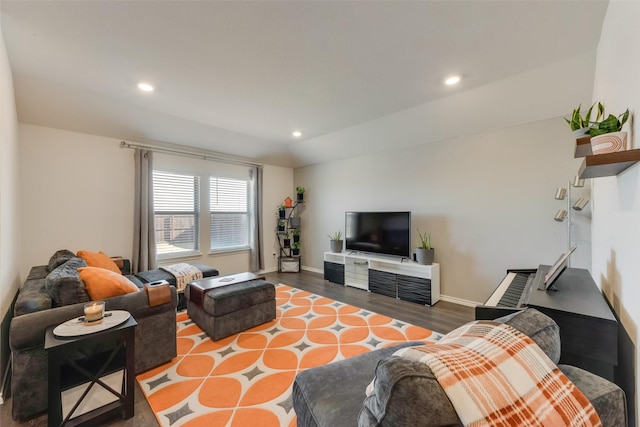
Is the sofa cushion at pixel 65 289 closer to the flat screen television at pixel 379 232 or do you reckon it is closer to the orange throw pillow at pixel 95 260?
the orange throw pillow at pixel 95 260

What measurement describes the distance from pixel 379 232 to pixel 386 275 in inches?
27.8

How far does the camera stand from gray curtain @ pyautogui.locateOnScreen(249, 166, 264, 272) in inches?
212

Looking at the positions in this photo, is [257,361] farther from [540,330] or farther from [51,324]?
[540,330]

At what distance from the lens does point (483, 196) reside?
3430 millimetres

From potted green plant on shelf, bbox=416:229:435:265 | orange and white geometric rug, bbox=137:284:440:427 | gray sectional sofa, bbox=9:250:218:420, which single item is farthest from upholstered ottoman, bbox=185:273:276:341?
potted green plant on shelf, bbox=416:229:435:265

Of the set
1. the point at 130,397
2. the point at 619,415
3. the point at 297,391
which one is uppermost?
the point at 619,415

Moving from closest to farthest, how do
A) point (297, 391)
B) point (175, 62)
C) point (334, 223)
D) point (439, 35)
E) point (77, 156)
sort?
point (297, 391)
point (439, 35)
point (175, 62)
point (77, 156)
point (334, 223)

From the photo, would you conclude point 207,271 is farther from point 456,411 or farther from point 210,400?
point 456,411

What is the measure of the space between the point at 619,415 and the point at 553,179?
2924mm

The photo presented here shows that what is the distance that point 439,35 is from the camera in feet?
6.38

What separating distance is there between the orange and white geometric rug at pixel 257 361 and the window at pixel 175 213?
1.61 m

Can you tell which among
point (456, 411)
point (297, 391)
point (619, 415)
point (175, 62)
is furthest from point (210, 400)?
point (175, 62)

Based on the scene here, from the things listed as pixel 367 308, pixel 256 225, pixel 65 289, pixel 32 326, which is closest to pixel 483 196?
pixel 367 308

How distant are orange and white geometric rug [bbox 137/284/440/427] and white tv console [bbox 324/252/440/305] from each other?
0.78 metres
